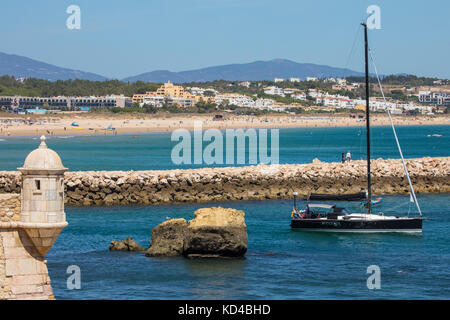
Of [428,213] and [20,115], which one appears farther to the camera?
[20,115]

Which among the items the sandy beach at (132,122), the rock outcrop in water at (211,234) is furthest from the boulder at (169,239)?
the sandy beach at (132,122)

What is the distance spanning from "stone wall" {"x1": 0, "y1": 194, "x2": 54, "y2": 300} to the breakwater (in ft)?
71.9

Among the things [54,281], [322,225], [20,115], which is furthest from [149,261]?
[20,115]

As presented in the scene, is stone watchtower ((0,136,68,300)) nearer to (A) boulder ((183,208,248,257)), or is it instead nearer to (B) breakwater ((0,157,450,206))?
(A) boulder ((183,208,248,257))

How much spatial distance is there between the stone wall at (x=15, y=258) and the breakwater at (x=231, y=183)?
71.9ft

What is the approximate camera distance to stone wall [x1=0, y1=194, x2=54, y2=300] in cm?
1189

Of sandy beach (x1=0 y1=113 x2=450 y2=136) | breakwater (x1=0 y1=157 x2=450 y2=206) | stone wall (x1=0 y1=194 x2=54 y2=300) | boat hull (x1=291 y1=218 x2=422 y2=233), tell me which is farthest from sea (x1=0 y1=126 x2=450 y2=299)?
sandy beach (x1=0 y1=113 x2=450 y2=136)

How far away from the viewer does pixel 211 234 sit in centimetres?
2139

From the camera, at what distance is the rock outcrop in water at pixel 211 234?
69.8 ft

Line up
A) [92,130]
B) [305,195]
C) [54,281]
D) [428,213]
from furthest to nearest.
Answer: [92,130], [305,195], [428,213], [54,281]
